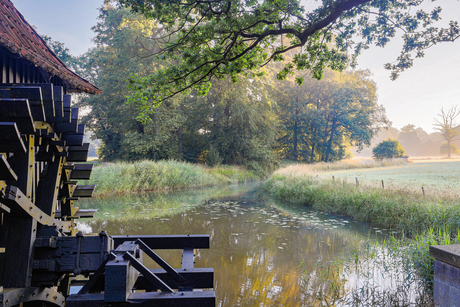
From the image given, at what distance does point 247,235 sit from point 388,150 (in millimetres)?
30125

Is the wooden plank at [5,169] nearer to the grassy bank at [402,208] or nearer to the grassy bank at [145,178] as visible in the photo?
the grassy bank at [402,208]

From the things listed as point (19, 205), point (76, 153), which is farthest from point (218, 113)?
point (19, 205)

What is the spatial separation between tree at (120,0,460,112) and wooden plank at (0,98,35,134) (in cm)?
399

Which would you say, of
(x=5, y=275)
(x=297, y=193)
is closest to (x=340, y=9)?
(x=5, y=275)

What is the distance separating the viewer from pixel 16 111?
2303 millimetres

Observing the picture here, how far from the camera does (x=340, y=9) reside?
582 centimetres

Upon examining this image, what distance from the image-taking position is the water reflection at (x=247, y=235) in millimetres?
5176

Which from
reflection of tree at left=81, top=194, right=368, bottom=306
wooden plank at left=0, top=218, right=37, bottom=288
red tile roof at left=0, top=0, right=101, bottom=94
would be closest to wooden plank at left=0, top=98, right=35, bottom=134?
wooden plank at left=0, top=218, right=37, bottom=288

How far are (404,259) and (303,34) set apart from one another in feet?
15.4

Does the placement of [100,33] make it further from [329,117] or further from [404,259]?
[404,259]

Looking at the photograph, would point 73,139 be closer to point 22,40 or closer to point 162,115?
point 22,40

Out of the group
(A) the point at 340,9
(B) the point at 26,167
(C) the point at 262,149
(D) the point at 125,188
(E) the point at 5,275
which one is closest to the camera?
(E) the point at 5,275

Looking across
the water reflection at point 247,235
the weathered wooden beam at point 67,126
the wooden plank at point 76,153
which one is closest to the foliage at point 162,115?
the water reflection at point 247,235

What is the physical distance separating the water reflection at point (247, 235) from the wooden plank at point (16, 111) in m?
3.76
